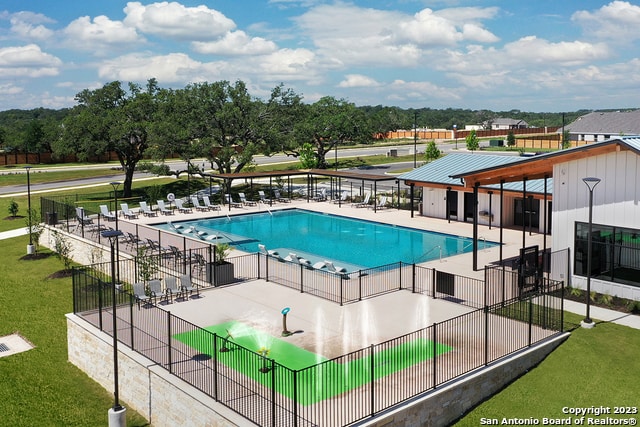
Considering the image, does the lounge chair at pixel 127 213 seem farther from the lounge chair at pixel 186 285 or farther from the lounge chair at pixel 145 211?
the lounge chair at pixel 186 285

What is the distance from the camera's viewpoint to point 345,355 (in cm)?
1314

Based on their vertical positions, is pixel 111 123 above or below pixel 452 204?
above

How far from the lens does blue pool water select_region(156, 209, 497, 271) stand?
3148 centimetres

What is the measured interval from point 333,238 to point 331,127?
36055 millimetres

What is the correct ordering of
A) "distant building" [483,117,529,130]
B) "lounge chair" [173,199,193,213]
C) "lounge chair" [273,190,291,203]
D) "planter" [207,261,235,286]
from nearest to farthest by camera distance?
"planter" [207,261,235,286] → "lounge chair" [173,199,193,213] → "lounge chair" [273,190,291,203] → "distant building" [483,117,529,130]

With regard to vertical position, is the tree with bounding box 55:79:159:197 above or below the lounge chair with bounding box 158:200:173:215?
above

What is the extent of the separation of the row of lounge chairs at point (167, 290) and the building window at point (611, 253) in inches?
552

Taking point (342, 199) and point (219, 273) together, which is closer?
point (219, 273)

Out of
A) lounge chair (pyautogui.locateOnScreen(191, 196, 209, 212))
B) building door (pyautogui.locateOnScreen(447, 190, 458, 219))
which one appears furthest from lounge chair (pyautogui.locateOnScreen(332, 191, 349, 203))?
building door (pyautogui.locateOnScreen(447, 190, 458, 219))

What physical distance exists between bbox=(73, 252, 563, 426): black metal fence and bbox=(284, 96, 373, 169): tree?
46.7 metres

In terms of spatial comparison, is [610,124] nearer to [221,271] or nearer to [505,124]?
[505,124]

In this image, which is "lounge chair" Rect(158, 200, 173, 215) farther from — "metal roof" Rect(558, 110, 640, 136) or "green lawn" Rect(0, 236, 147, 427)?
"metal roof" Rect(558, 110, 640, 136)

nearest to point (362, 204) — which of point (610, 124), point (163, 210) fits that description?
point (163, 210)

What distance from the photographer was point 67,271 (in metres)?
28.8
